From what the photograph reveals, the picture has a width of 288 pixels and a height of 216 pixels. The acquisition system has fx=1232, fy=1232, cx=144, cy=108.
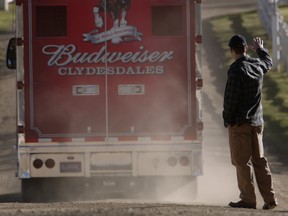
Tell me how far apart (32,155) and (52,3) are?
2.02 m

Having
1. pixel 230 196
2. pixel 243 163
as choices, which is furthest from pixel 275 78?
pixel 243 163

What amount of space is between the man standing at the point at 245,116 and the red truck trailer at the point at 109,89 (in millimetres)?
2209

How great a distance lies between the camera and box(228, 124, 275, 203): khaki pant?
45.7 feet

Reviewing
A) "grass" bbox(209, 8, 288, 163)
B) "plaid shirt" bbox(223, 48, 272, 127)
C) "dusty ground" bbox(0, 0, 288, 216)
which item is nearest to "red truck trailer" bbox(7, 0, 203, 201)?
"dusty ground" bbox(0, 0, 288, 216)

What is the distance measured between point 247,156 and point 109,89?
2974 mm

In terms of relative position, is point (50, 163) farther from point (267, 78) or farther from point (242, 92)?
point (267, 78)

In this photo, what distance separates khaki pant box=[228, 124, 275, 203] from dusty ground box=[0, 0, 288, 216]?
419 mm

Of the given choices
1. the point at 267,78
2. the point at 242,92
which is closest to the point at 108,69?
the point at 242,92

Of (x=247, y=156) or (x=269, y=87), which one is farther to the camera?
(x=269, y=87)

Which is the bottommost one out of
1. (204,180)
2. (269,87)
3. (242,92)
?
(204,180)

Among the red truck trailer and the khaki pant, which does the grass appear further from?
the khaki pant

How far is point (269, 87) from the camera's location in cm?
2861

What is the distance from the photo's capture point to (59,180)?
16.8 m

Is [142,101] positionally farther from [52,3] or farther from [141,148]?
[52,3]
